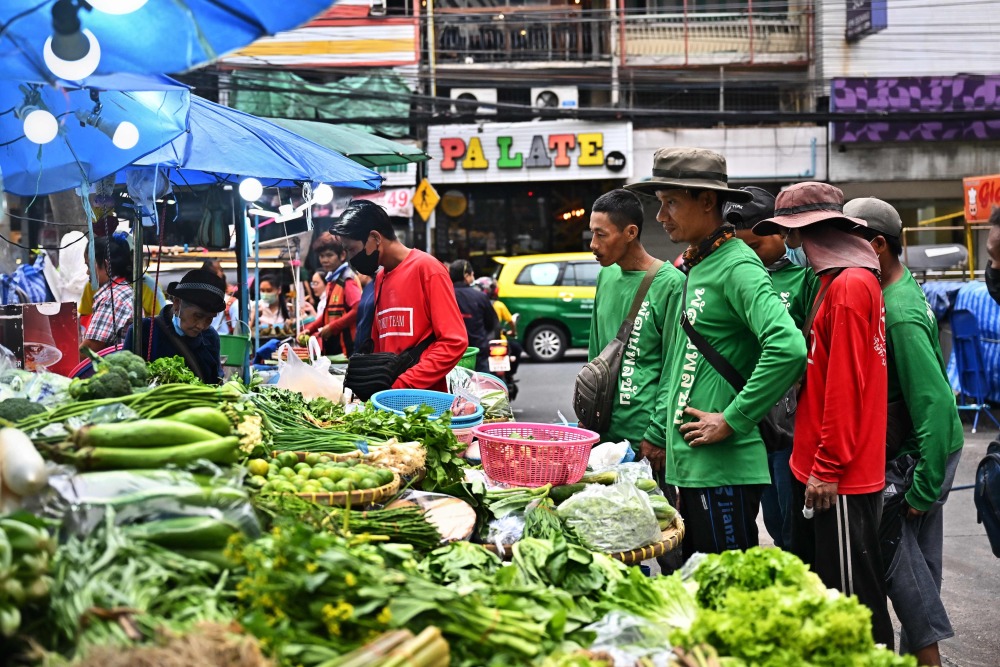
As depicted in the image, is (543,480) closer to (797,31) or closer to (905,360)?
(905,360)

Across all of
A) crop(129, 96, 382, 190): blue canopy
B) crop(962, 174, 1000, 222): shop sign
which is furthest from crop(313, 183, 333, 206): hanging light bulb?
crop(962, 174, 1000, 222): shop sign

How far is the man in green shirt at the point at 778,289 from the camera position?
202 inches

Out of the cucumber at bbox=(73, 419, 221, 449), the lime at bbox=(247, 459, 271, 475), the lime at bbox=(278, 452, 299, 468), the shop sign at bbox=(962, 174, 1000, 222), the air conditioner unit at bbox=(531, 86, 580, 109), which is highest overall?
the air conditioner unit at bbox=(531, 86, 580, 109)

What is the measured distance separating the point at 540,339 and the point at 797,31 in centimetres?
1226

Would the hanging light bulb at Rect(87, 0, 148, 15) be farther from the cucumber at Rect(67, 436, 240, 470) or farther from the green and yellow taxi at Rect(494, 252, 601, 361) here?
the green and yellow taxi at Rect(494, 252, 601, 361)

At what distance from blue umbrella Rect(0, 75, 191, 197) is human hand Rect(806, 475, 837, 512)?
3417 millimetres

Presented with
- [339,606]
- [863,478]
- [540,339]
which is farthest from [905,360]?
[540,339]

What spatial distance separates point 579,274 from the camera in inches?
722

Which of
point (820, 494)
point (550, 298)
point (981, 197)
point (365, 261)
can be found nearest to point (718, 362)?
point (820, 494)

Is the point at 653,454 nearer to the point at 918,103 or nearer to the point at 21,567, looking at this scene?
the point at 21,567

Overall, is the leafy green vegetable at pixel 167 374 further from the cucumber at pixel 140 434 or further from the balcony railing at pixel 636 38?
the balcony railing at pixel 636 38

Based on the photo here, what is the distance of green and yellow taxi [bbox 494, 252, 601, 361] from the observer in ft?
59.9

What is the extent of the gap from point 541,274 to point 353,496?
15.6m

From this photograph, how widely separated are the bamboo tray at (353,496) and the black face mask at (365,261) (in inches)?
110
